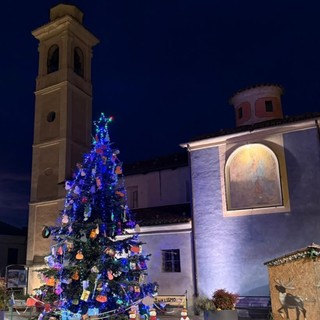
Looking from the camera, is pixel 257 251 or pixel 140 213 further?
pixel 140 213

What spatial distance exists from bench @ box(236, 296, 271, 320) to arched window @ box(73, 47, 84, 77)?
20.7 m

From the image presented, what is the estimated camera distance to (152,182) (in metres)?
23.6

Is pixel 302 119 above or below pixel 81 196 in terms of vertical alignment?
above

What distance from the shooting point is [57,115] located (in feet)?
87.0

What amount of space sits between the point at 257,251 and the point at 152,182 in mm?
9568

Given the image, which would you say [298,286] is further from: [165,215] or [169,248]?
[165,215]

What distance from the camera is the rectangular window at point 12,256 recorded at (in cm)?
3743

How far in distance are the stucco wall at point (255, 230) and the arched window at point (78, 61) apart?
638 inches

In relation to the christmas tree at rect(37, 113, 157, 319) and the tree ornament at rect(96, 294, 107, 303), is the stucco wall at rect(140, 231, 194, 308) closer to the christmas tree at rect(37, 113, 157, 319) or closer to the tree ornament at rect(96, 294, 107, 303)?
the christmas tree at rect(37, 113, 157, 319)

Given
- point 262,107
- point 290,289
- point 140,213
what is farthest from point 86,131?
point 290,289

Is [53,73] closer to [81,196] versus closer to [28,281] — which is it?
[28,281]

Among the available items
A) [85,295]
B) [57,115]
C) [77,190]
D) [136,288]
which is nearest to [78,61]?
[57,115]

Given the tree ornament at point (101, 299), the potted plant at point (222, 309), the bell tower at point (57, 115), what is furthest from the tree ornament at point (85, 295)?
the bell tower at point (57, 115)

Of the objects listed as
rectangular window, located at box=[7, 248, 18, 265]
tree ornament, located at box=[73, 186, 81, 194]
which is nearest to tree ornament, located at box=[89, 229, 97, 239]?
tree ornament, located at box=[73, 186, 81, 194]
